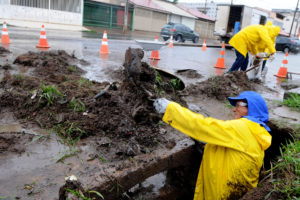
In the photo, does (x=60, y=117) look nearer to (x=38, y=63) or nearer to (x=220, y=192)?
(x=220, y=192)

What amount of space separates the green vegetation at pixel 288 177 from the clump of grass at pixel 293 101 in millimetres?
1998

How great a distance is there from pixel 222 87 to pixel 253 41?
7.86ft

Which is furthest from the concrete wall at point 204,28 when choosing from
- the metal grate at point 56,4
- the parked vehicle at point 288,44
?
the metal grate at point 56,4

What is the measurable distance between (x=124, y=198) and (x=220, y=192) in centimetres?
98

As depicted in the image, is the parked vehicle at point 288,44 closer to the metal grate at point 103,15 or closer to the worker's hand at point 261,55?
the metal grate at point 103,15

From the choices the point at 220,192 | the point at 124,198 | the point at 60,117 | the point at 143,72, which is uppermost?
the point at 143,72

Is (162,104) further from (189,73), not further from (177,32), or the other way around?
(177,32)

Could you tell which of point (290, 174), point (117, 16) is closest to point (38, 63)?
point (290, 174)

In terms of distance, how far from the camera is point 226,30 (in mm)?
21891

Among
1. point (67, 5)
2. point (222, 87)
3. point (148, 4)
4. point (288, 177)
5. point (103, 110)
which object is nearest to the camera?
point (288, 177)

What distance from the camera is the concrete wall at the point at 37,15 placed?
20594 millimetres

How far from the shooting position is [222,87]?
5.48 metres

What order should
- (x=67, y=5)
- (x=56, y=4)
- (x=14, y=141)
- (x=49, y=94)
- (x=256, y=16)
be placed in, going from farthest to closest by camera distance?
(x=67, y=5) → (x=56, y=4) → (x=256, y=16) → (x=49, y=94) → (x=14, y=141)

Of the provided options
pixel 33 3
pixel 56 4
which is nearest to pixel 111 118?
pixel 33 3
